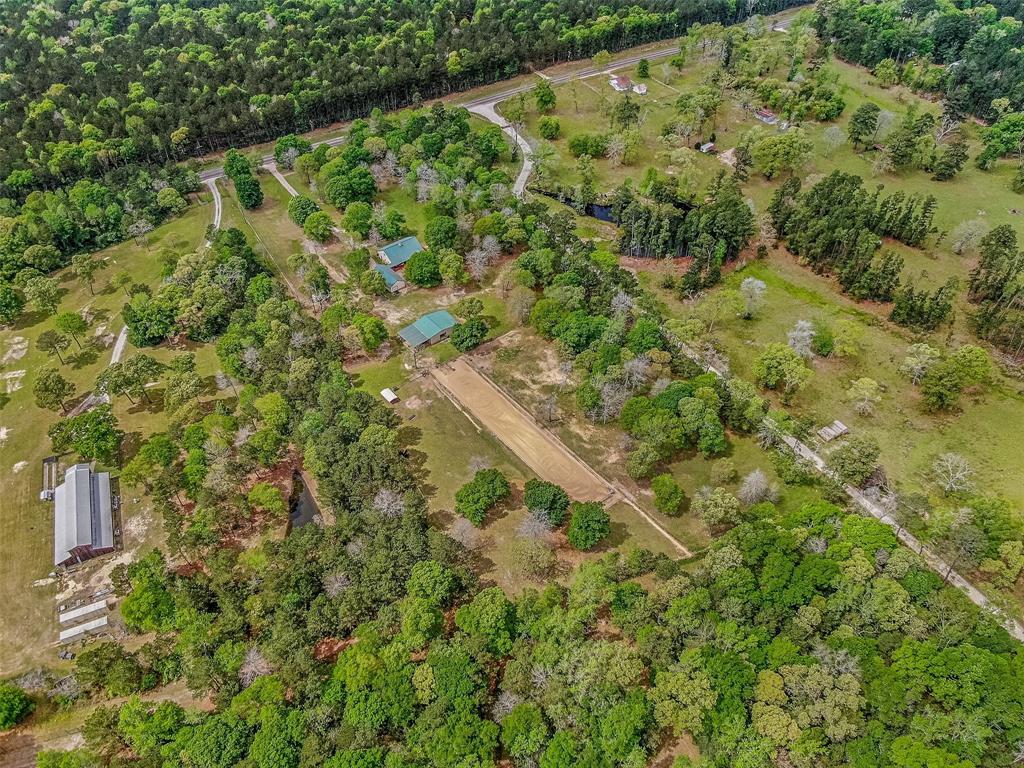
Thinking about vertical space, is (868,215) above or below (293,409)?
above

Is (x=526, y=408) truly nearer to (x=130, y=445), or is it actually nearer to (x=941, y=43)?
(x=130, y=445)

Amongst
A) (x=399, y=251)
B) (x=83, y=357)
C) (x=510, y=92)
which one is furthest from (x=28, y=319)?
(x=510, y=92)

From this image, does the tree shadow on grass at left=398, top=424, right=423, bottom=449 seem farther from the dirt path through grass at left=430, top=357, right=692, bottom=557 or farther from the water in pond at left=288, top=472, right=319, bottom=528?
the water in pond at left=288, top=472, right=319, bottom=528

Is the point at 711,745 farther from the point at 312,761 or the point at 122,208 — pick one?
the point at 122,208

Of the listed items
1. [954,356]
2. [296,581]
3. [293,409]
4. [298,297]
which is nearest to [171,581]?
[296,581]

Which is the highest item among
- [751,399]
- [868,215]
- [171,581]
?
[868,215]

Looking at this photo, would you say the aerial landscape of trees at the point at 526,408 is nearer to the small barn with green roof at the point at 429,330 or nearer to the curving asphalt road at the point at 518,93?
the small barn with green roof at the point at 429,330

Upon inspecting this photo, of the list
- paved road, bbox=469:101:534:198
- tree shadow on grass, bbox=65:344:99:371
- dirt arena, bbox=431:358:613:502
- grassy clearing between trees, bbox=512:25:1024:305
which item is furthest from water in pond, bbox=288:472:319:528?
grassy clearing between trees, bbox=512:25:1024:305
